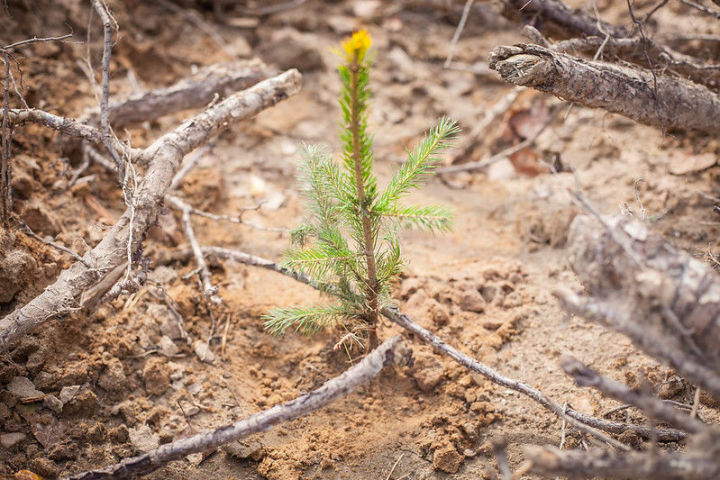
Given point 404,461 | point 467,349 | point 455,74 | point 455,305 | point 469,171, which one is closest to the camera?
point 404,461

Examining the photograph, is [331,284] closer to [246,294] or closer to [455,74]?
[246,294]

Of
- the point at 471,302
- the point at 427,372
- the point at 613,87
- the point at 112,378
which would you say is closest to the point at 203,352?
the point at 112,378

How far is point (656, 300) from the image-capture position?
1514 mm

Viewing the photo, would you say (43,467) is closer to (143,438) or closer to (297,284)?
(143,438)

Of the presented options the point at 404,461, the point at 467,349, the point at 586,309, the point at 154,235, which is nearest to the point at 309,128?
the point at 154,235

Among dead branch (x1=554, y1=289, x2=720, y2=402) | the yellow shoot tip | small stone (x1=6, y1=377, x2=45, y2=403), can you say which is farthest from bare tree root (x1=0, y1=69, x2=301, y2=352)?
dead branch (x1=554, y1=289, x2=720, y2=402)

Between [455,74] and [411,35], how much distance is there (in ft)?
2.04

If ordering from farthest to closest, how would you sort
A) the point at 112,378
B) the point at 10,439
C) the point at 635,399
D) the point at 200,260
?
the point at 200,260, the point at 112,378, the point at 10,439, the point at 635,399

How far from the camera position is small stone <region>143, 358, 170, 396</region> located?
7.68ft

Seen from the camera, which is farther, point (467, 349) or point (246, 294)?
point (246, 294)

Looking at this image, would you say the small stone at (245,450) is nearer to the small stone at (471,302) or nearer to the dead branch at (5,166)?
the small stone at (471,302)

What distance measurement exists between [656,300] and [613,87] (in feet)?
4.04

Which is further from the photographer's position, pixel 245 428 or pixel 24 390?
pixel 24 390

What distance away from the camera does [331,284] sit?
7.50 feet
